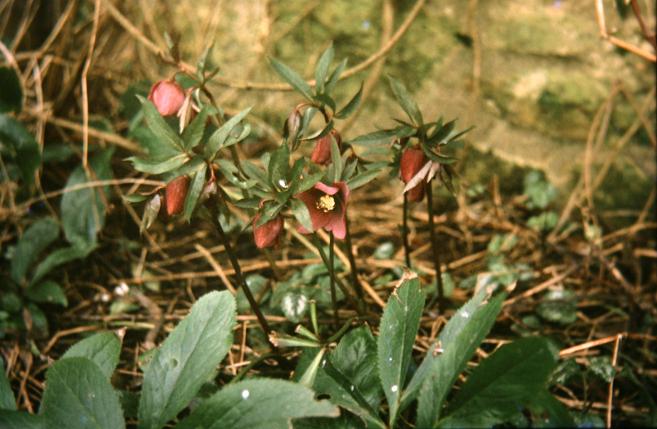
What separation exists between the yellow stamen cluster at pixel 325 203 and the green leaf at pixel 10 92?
37.2 inches

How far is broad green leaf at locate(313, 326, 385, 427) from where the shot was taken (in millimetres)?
934

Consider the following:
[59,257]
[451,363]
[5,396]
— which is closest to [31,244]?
[59,257]

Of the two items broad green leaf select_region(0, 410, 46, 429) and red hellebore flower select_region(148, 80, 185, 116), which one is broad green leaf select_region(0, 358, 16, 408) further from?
red hellebore flower select_region(148, 80, 185, 116)

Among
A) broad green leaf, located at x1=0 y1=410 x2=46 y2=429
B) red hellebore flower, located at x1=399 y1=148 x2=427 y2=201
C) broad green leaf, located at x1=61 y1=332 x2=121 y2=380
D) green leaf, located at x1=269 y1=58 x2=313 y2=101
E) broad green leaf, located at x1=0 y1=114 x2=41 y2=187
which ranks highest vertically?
green leaf, located at x1=269 y1=58 x2=313 y2=101

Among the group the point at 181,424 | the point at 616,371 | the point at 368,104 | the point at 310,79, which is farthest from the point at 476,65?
the point at 181,424

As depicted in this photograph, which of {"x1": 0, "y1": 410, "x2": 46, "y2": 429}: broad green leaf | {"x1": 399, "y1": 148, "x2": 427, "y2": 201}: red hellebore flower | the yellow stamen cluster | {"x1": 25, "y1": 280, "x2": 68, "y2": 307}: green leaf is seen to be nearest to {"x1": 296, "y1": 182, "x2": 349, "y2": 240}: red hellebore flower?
the yellow stamen cluster

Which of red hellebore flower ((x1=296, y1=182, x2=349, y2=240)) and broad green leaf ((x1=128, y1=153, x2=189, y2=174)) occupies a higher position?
broad green leaf ((x1=128, y1=153, x2=189, y2=174))

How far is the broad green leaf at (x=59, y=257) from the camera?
145cm

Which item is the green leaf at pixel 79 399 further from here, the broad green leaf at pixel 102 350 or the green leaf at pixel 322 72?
the green leaf at pixel 322 72

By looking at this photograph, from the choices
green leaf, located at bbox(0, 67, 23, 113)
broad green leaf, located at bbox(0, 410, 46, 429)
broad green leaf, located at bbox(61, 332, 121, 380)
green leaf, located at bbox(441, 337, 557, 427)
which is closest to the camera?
green leaf, located at bbox(441, 337, 557, 427)

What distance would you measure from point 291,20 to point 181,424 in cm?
122

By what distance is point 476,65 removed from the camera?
1.69 meters

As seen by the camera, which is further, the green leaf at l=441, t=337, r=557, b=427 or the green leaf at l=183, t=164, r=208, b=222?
the green leaf at l=183, t=164, r=208, b=222

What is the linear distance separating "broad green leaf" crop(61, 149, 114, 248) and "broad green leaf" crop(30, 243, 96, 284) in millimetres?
16
